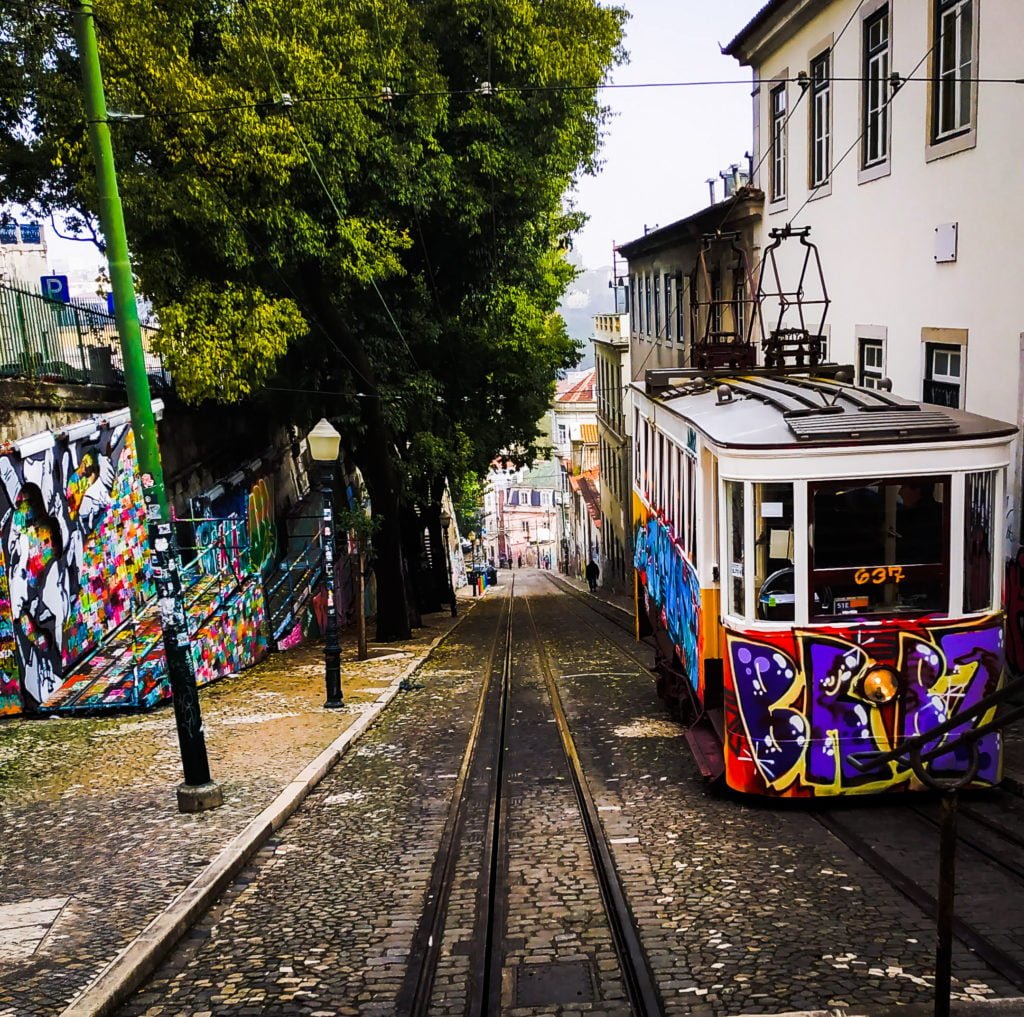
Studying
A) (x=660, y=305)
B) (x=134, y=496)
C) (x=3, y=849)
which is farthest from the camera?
(x=660, y=305)

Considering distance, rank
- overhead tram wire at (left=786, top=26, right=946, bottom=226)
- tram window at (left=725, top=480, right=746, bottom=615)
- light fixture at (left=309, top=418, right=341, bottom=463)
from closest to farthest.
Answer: tram window at (left=725, top=480, right=746, bottom=615)
light fixture at (left=309, top=418, right=341, bottom=463)
overhead tram wire at (left=786, top=26, right=946, bottom=226)

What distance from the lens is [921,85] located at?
13.0m

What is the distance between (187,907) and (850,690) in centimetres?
451

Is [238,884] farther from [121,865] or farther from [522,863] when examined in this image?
[522,863]

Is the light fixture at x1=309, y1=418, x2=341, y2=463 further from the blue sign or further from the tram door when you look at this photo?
the blue sign

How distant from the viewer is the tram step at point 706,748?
8.31 metres

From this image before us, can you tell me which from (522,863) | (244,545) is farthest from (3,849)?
(244,545)

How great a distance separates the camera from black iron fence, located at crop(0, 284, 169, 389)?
13258mm

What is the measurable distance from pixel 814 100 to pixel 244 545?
1227 cm

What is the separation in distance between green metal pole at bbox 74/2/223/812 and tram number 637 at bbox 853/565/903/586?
508cm

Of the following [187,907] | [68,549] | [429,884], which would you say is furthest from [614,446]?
[187,907]

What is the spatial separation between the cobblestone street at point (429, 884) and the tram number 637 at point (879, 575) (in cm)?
175

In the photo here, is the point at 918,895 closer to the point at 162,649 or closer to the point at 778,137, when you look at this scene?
the point at 162,649

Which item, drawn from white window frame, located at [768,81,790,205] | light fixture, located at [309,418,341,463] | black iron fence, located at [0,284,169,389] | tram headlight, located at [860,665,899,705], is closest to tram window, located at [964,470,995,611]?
tram headlight, located at [860,665,899,705]
